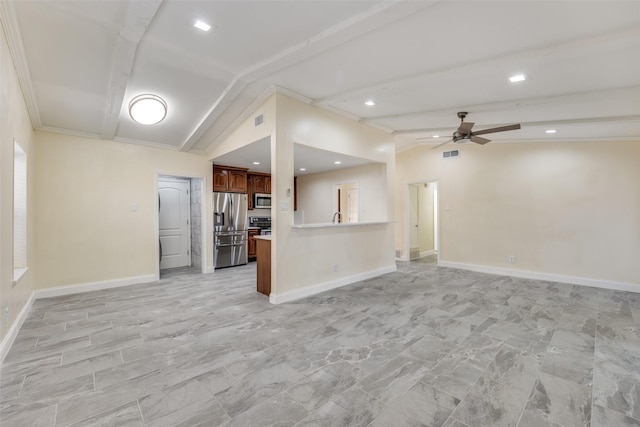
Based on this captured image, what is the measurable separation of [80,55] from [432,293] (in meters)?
5.48

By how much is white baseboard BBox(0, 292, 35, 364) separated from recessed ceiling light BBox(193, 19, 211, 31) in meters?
3.31

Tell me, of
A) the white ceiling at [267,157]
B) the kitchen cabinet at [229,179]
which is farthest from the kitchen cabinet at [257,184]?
the kitchen cabinet at [229,179]

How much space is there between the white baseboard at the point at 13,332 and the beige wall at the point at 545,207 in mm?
7194

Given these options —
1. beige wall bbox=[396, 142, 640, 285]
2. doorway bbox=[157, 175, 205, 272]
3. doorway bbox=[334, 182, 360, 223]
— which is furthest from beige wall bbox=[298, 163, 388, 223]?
doorway bbox=[157, 175, 205, 272]

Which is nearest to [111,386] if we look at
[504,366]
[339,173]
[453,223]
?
[504,366]

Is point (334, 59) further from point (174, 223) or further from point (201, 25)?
point (174, 223)

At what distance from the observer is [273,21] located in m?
2.39

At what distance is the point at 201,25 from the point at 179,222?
515 cm

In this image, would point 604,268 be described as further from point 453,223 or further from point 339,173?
point 339,173

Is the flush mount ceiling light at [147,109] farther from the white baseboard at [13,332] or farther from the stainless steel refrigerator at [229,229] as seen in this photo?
the white baseboard at [13,332]

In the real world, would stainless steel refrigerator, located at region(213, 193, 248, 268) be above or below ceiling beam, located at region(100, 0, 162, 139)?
below

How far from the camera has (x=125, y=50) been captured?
273cm

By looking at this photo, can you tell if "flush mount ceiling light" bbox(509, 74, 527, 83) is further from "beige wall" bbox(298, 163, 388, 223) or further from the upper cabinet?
the upper cabinet

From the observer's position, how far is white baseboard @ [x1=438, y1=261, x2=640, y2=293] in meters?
4.63
